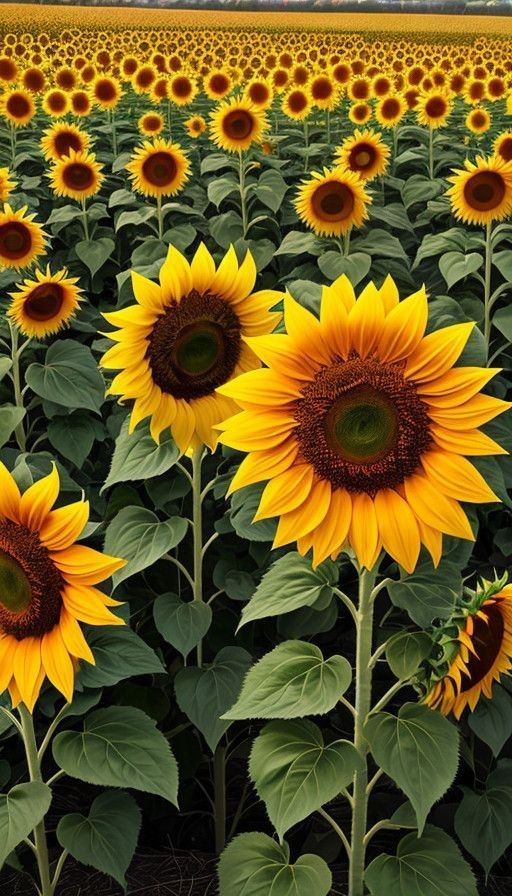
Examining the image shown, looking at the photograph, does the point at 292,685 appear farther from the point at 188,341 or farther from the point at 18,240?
the point at 18,240

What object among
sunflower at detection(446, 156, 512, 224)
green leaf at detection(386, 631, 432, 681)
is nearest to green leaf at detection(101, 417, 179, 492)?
green leaf at detection(386, 631, 432, 681)

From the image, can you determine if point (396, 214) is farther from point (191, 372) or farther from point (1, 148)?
point (1, 148)

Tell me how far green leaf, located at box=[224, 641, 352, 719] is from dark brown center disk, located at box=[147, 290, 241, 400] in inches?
18.6

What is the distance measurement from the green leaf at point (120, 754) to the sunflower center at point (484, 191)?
256cm

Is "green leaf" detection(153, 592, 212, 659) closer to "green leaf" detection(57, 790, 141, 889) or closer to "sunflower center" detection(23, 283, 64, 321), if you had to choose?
"green leaf" detection(57, 790, 141, 889)

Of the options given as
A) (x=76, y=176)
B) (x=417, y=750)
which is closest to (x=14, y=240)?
(x=76, y=176)

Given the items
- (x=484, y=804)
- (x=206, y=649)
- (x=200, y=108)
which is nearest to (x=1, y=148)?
(x=200, y=108)

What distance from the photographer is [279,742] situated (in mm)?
1432

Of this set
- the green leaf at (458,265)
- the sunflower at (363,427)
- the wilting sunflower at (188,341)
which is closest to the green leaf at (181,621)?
the wilting sunflower at (188,341)

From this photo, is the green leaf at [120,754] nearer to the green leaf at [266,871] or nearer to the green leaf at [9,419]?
the green leaf at [266,871]

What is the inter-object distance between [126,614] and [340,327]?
0.81m

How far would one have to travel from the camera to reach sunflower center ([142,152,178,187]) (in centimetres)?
434

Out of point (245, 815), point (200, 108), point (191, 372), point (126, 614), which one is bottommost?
point (245, 815)

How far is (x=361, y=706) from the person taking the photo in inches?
58.3
